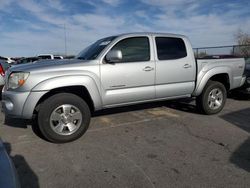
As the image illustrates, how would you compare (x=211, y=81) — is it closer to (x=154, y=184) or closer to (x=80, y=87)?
(x=80, y=87)

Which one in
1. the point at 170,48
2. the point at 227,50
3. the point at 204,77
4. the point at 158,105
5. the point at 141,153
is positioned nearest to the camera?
the point at 141,153

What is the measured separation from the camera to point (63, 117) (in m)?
4.47

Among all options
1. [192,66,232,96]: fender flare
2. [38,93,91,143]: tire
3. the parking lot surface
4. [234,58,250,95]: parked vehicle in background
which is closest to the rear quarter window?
[192,66,232,96]: fender flare

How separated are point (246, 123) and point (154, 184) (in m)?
3.34

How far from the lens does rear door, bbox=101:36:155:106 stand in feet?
15.7

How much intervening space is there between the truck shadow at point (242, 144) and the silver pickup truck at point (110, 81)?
47 cm

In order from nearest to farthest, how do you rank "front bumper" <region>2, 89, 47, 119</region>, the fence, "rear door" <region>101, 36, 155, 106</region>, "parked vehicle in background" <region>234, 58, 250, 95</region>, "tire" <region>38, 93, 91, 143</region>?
1. "front bumper" <region>2, 89, 47, 119</region>
2. "tire" <region>38, 93, 91, 143</region>
3. "rear door" <region>101, 36, 155, 106</region>
4. "parked vehicle in background" <region>234, 58, 250, 95</region>
5. the fence

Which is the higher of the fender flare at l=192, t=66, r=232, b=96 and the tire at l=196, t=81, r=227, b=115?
the fender flare at l=192, t=66, r=232, b=96

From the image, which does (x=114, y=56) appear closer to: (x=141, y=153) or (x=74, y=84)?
(x=74, y=84)

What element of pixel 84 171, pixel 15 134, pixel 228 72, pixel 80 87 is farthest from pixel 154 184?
pixel 228 72

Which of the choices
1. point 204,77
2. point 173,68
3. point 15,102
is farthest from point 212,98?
point 15,102

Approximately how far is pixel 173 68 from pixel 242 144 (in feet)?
6.68

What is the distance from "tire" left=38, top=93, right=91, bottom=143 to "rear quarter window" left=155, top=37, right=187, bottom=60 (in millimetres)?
2010

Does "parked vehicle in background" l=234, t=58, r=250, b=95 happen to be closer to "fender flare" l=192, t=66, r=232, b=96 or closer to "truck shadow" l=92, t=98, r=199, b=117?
"truck shadow" l=92, t=98, r=199, b=117
